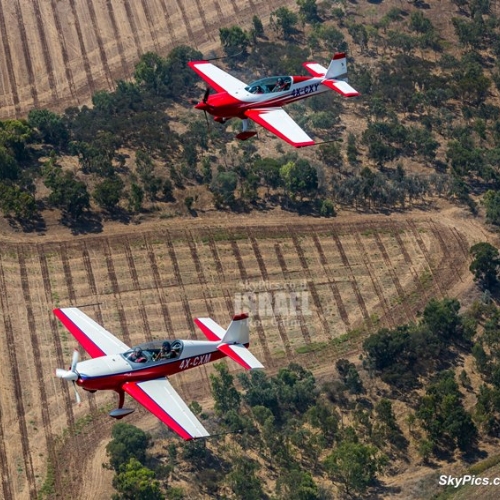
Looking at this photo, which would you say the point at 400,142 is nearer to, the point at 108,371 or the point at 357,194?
the point at 357,194

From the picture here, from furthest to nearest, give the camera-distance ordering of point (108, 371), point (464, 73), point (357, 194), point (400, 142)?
point (464, 73) → point (400, 142) → point (357, 194) → point (108, 371)

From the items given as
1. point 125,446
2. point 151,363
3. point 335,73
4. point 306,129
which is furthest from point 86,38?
point 151,363

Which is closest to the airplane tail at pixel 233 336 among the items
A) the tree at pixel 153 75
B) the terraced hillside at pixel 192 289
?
the terraced hillside at pixel 192 289

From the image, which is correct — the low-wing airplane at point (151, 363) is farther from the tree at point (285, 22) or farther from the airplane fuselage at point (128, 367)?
the tree at point (285, 22)

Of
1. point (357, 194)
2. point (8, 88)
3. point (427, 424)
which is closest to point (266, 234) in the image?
point (357, 194)

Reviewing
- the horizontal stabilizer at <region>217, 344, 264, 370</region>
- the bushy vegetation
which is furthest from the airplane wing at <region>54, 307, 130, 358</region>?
the bushy vegetation
